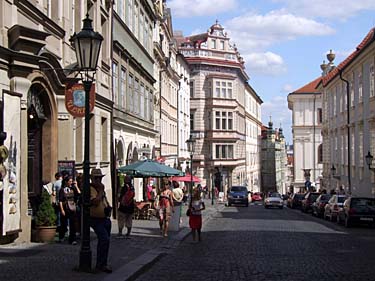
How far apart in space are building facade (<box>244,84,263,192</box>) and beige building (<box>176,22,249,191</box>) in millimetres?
11638

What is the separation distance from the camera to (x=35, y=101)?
18906 mm

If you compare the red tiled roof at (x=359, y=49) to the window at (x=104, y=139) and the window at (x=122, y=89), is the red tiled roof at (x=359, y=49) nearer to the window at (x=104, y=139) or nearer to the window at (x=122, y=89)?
the window at (x=122, y=89)

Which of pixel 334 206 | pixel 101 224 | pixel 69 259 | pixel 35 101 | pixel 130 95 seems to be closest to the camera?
pixel 101 224

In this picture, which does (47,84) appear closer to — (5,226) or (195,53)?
(5,226)

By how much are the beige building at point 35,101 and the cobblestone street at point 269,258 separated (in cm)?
391

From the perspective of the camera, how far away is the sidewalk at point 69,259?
11.7m

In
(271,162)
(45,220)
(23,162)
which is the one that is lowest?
(45,220)

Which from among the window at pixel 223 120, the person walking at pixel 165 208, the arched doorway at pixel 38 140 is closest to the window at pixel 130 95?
the person walking at pixel 165 208

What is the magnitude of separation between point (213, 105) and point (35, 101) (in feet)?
204

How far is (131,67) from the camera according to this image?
35.4 meters

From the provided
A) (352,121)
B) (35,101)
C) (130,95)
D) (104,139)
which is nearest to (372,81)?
(352,121)

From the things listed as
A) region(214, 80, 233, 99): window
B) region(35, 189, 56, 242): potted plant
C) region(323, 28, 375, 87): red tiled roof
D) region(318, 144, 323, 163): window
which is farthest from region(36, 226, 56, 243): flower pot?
region(318, 144, 323, 163): window

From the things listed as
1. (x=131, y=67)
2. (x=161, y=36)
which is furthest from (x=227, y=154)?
(x=131, y=67)

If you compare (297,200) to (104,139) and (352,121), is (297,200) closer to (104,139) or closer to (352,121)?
(352,121)
